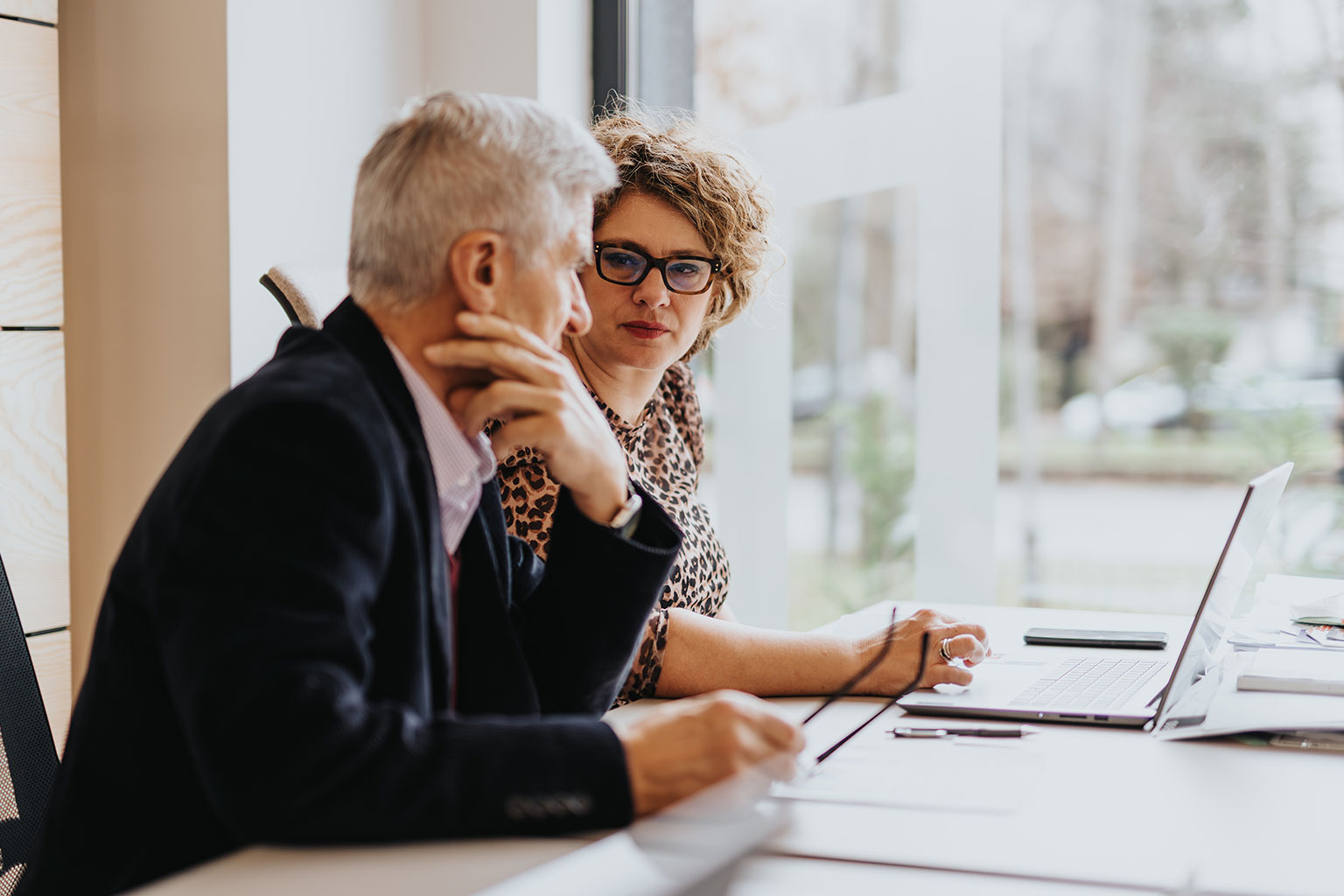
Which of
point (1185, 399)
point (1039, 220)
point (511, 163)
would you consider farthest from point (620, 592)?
point (1039, 220)

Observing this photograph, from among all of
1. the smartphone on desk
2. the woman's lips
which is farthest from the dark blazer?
the smartphone on desk

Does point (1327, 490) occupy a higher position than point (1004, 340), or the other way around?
point (1004, 340)

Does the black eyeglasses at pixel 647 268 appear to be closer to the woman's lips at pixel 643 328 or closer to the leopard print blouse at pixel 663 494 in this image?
the woman's lips at pixel 643 328

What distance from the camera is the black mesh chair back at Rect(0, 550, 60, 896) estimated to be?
1.25m

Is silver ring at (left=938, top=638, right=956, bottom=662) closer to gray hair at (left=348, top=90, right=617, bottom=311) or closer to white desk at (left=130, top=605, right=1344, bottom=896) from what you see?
white desk at (left=130, top=605, right=1344, bottom=896)

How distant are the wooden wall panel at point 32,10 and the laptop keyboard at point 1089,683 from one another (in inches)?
76.2

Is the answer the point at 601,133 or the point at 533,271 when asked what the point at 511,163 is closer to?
the point at 533,271

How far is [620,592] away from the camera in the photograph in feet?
3.93

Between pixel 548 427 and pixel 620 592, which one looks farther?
pixel 620 592

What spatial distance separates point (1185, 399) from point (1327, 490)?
92cm

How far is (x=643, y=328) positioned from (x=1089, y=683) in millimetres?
756

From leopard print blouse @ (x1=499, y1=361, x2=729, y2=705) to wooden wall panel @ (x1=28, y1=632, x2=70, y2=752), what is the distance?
115cm

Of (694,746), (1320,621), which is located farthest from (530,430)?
(1320,621)

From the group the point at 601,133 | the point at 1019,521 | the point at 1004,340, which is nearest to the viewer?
the point at 601,133
